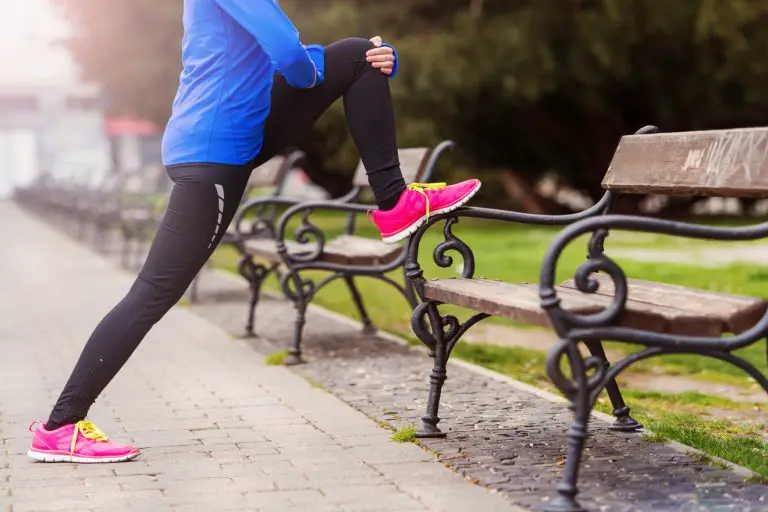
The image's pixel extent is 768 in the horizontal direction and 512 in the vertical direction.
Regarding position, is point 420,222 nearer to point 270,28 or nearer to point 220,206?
point 220,206

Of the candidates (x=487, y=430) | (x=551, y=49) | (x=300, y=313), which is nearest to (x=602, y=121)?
(x=551, y=49)

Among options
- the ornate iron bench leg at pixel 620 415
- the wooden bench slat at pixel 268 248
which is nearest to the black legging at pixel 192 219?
the ornate iron bench leg at pixel 620 415

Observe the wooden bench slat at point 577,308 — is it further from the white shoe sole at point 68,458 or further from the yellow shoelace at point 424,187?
the white shoe sole at point 68,458

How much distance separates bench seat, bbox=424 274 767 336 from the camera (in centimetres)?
397

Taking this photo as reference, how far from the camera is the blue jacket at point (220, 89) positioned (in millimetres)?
4738

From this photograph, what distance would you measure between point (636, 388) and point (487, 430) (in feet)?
6.01

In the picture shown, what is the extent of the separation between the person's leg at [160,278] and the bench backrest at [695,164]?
147 centimetres

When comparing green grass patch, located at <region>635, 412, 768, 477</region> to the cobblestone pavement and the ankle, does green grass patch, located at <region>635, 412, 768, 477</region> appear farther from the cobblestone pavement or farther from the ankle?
the ankle

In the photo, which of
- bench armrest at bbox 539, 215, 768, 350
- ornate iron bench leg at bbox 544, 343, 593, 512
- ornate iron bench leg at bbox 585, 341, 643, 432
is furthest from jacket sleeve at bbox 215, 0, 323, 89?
ornate iron bench leg at bbox 585, 341, 643, 432

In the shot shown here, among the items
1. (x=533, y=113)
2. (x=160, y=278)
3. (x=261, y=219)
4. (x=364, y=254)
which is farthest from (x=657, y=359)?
(x=533, y=113)

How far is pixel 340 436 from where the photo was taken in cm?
524

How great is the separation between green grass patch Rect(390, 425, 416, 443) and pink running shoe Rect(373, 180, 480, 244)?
78cm

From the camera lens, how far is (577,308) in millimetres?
3949

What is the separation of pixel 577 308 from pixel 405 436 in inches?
54.2
